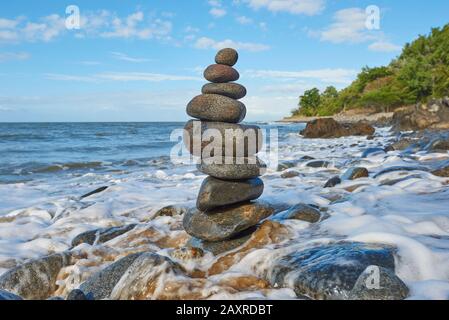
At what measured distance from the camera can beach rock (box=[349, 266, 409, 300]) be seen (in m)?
3.51

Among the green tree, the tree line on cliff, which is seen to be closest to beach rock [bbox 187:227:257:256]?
the tree line on cliff

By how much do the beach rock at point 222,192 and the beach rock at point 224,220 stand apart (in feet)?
0.42

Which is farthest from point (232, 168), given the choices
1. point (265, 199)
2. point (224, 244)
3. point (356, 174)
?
point (356, 174)

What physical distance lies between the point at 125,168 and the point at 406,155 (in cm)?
1210

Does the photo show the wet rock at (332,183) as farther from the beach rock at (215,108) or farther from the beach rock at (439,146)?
the beach rock at (439,146)

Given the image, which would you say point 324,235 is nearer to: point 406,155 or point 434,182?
point 434,182

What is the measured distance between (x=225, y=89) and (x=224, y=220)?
2.11 m

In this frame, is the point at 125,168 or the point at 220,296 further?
the point at 125,168

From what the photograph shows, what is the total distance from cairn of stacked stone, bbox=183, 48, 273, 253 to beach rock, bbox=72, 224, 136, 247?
155 centimetres

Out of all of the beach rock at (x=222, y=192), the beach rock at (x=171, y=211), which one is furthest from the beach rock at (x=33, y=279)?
the beach rock at (x=171, y=211)

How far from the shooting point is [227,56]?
20.8 ft

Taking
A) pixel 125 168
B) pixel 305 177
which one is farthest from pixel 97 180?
pixel 305 177

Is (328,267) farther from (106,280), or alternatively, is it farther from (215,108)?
(215,108)

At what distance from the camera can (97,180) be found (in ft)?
47.3
